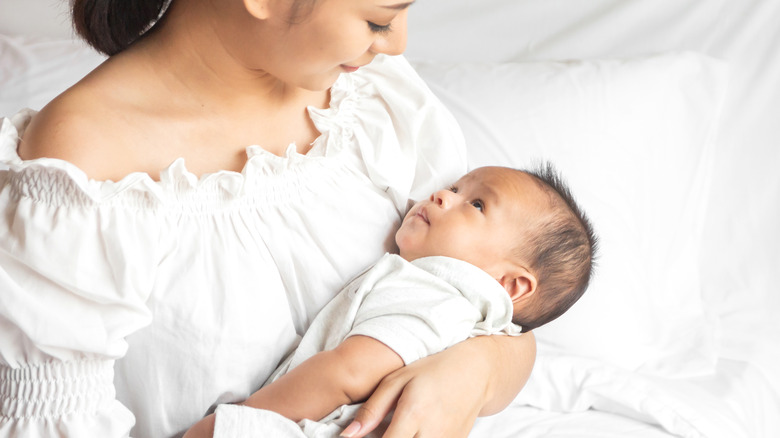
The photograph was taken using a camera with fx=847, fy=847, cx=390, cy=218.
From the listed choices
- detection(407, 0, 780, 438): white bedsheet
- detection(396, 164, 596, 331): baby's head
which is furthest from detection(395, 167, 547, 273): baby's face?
detection(407, 0, 780, 438): white bedsheet

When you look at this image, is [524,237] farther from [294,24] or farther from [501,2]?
[501,2]

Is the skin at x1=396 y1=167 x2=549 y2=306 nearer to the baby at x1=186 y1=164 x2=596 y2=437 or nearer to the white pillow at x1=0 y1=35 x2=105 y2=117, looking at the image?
the baby at x1=186 y1=164 x2=596 y2=437

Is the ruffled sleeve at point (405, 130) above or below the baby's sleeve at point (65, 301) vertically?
above


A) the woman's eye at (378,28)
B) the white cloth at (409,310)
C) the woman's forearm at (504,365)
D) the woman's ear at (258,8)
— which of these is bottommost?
the woman's forearm at (504,365)

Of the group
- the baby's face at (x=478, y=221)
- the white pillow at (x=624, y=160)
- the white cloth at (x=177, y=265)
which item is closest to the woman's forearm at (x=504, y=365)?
the baby's face at (x=478, y=221)

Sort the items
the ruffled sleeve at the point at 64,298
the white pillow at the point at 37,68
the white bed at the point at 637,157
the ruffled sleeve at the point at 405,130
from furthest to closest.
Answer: the white pillow at the point at 37,68 < the white bed at the point at 637,157 < the ruffled sleeve at the point at 405,130 < the ruffled sleeve at the point at 64,298

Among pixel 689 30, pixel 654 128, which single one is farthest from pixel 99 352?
pixel 689 30

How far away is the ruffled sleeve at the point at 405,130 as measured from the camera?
49.5 inches

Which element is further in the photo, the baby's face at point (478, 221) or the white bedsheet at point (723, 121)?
the white bedsheet at point (723, 121)

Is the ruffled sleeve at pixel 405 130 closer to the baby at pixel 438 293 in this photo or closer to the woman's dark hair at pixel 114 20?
the baby at pixel 438 293

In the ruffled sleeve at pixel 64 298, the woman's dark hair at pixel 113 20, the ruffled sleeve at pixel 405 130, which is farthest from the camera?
the ruffled sleeve at pixel 405 130

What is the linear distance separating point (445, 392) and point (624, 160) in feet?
2.95

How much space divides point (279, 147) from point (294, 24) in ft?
0.70

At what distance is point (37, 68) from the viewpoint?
1.67m
